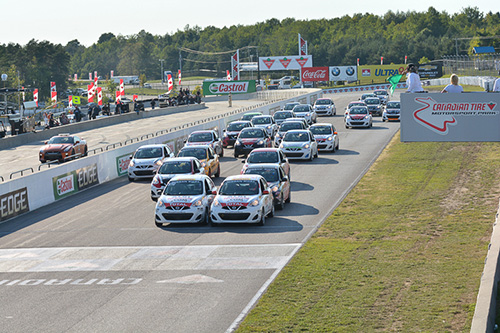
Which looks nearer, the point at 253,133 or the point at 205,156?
the point at 205,156

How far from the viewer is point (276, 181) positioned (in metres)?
24.4

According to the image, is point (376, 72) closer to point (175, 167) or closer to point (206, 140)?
point (206, 140)

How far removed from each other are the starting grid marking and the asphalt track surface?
2 centimetres

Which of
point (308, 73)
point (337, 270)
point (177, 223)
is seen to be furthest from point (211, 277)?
point (308, 73)

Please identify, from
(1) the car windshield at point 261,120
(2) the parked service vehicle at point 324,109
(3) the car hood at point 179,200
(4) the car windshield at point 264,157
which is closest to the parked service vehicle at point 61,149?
(1) the car windshield at point 261,120

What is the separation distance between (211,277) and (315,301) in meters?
Result: 3.10

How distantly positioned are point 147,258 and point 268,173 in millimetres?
7638

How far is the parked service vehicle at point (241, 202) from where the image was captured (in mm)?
21375

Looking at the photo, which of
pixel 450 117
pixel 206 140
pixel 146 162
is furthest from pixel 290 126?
pixel 450 117

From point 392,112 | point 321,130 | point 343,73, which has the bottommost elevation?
point 392,112

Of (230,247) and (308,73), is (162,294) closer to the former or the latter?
(230,247)

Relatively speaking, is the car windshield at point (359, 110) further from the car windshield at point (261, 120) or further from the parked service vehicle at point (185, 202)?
the parked service vehicle at point (185, 202)

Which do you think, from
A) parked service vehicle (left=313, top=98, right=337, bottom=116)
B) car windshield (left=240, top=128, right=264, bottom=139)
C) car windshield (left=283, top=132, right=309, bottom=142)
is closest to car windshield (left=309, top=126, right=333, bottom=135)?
car windshield (left=240, top=128, right=264, bottom=139)

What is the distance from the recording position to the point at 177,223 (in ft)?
75.2
